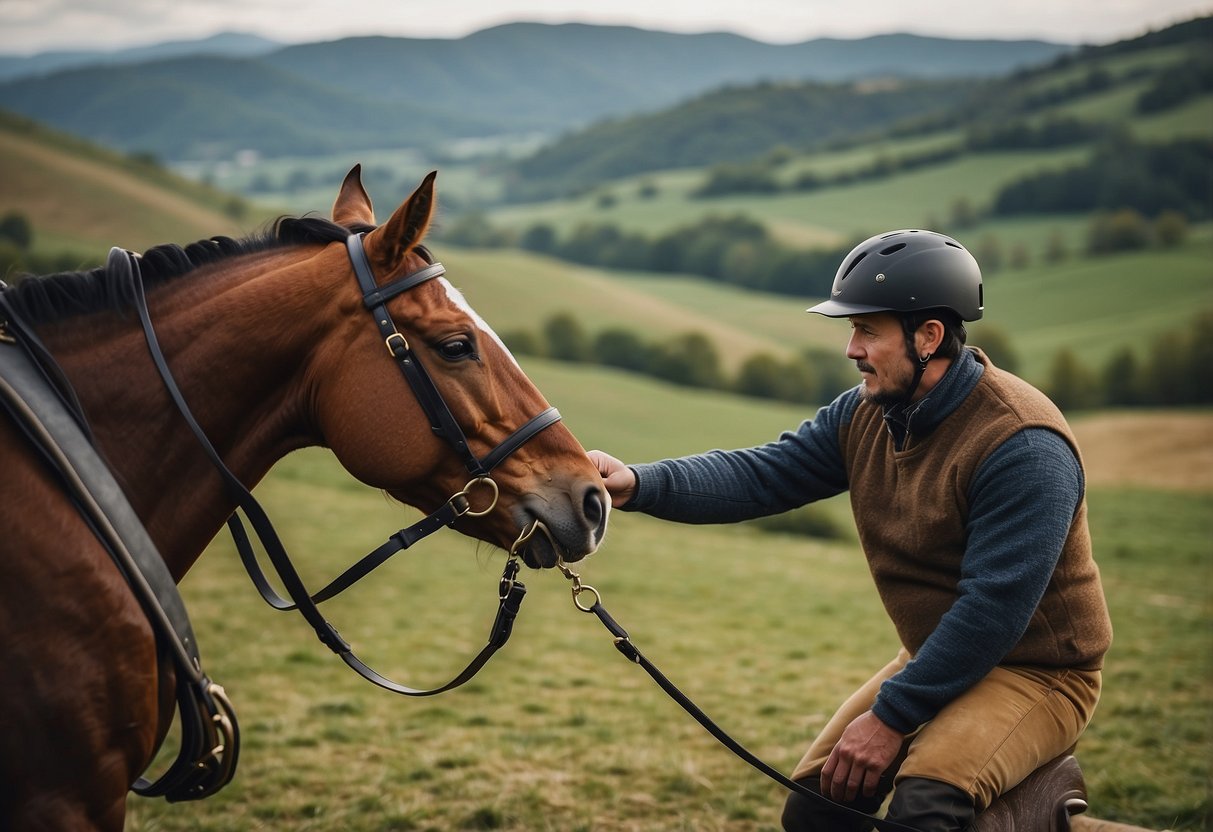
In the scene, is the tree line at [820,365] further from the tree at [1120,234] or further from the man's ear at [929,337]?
the man's ear at [929,337]

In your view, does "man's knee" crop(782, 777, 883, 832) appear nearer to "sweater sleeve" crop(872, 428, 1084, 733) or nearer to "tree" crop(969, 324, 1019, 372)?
"sweater sleeve" crop(872, 428, 1084, 733)

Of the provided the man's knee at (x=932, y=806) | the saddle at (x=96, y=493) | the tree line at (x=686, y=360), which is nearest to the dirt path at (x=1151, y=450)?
the tree line at (x=686, y=360)

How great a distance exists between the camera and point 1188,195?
91.1m

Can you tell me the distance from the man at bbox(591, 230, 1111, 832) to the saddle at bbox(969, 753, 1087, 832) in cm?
7

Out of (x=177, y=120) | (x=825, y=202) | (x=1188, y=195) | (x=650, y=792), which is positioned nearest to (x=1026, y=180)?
(x=1188, y=195)

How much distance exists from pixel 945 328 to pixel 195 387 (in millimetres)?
2385

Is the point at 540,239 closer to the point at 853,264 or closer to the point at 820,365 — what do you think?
the point at 820,365

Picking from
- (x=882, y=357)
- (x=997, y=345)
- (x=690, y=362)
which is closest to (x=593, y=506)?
(x=882, y=357)

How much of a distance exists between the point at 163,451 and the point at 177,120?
660ft

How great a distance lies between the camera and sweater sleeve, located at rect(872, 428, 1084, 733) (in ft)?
8.74

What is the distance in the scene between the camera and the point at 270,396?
9.27 ft

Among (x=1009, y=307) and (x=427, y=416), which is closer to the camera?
(x=427, y=416)

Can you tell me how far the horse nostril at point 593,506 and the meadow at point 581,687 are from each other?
1.17ft

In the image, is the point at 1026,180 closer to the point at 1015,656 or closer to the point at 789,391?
the point at 789,391
